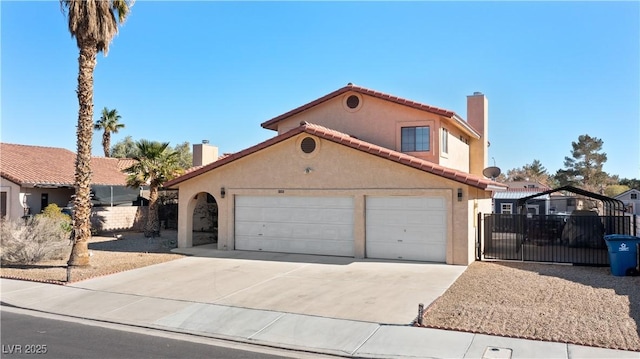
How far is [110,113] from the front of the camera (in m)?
51.3

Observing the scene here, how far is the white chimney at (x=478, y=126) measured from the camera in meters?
26.5

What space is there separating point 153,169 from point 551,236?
18.3m

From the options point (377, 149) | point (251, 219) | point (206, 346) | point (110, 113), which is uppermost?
point (110, 113)

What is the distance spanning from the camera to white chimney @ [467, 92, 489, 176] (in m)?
26.5

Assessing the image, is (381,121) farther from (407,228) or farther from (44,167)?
(44,167)

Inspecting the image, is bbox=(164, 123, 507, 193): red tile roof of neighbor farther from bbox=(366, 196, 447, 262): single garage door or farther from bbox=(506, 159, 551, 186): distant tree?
bbox=(506, 159, 551, 186): distant tree

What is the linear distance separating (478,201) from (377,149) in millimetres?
5086

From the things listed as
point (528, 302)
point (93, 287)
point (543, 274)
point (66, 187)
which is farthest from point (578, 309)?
point (66, 187)

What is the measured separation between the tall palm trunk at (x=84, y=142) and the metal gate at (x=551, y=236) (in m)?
13.5

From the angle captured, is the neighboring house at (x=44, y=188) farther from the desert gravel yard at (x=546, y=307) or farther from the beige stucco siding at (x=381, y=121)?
the desert gravel yard at (x=546, y=307)

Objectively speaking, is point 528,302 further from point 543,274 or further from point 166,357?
point 166,357

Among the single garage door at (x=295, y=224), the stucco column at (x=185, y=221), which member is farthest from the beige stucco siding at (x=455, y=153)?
the stucco column at (x=185, y=221)

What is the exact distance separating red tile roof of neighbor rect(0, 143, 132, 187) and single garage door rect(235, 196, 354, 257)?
48.7 feet

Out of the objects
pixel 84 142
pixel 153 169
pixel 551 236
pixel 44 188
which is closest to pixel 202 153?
pixel 153 169
